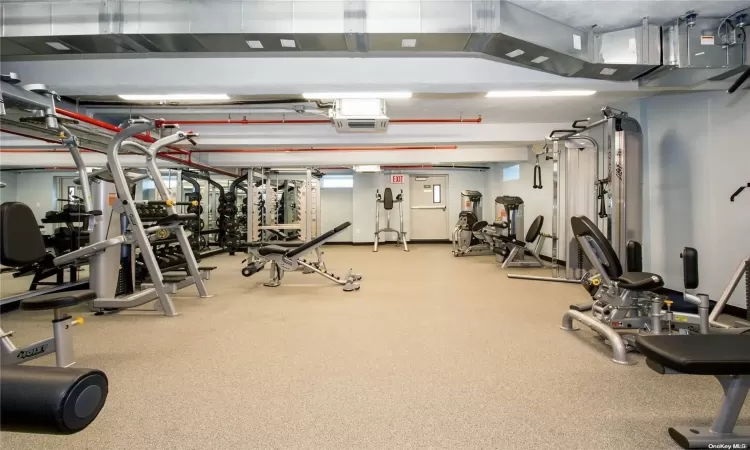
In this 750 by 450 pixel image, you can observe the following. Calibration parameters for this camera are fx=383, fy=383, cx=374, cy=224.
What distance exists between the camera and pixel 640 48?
117 inches

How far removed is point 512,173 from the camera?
904cm

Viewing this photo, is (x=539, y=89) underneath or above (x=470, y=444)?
above

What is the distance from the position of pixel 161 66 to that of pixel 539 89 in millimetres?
3610

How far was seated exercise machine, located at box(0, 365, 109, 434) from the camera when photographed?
2.11 feet

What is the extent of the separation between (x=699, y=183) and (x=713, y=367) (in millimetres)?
3544

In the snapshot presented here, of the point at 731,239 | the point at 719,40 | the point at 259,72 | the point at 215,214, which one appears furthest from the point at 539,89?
the point at 215,214

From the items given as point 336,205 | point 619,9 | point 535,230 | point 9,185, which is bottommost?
point 535,230

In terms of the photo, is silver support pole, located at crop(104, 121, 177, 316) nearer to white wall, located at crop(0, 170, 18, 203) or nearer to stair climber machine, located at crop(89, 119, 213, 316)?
stair climber machine, located at crop(89, 119, 213, 316)

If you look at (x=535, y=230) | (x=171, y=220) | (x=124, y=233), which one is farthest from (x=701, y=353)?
(x=535, y=230)

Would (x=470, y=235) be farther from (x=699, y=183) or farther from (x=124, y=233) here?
(x=124, y=233)

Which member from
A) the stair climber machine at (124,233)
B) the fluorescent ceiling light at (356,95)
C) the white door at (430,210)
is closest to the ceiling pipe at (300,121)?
the fluorescent ceiling light at (356,95)

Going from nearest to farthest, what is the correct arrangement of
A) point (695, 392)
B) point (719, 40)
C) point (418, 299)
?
point (695, 392) → point (719, 40) → point (418, 299)

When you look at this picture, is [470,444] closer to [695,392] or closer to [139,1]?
[695,392]

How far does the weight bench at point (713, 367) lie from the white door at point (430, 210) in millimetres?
9948
